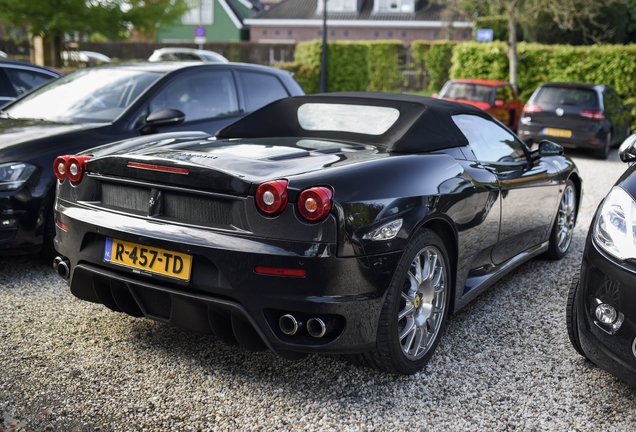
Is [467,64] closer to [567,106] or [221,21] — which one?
[567,106]

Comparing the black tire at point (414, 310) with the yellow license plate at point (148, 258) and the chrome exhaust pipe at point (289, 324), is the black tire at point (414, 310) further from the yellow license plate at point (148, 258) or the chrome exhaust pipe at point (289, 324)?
the yellow license plate at point (148, 258)

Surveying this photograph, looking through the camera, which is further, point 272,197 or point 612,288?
point 612,288

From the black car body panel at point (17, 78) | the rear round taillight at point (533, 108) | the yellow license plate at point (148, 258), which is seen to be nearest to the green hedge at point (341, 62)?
the rear round taillight at point (533, 108)

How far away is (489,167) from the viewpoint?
4.15 m

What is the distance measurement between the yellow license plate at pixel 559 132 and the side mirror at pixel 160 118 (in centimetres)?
1008

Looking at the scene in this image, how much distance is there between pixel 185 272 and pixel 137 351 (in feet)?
2.61

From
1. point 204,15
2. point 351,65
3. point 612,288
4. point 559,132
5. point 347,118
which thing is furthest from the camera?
point 204,15

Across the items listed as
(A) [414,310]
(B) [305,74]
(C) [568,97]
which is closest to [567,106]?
(C) [568,97]

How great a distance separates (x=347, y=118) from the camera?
4.10 m

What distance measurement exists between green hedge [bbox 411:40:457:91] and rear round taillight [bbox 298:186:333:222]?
90.0 feet

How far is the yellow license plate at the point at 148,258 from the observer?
3.01 metres

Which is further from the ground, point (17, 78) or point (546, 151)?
point (17, 78)

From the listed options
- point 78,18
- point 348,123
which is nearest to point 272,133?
point 348,123

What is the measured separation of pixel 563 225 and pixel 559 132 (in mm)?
8708
